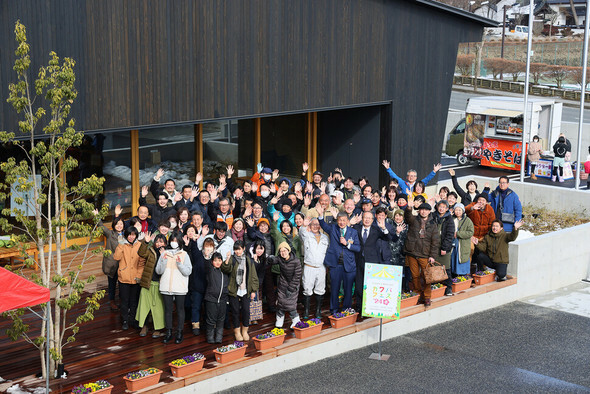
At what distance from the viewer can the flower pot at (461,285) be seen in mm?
13766

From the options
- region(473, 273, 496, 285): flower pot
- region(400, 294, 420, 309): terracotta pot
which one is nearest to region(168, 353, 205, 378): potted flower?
region(400, 294, 420, 309): terracotta pot

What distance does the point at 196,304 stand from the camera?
11.4m

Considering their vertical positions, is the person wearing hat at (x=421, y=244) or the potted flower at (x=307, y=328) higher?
the person wearing hat at (x=421, y=244)

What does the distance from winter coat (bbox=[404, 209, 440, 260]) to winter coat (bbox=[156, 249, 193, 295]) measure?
12.5ft

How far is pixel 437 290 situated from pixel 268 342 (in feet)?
12.6

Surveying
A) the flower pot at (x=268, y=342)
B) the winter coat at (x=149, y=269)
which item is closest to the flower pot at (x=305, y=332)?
the flower pot at (x=268, y=342)

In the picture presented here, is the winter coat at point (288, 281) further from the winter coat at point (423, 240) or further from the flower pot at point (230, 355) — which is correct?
the winter coat at point (423, 240)

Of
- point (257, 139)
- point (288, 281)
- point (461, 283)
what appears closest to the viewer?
point (288, 281)

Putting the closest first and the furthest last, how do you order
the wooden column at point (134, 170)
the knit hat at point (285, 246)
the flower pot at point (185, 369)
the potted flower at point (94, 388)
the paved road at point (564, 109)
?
1. the potted flower at point (94, 388)
2. the flower pot at point (185, 369)
3. the knit hat at point (285, 246)
4. the wooden column at point (134, 170)
5. the paved road at point (564, 109)

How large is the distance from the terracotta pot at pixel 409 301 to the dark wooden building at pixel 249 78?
4.95 m


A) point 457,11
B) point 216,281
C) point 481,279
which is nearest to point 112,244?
point 216,281

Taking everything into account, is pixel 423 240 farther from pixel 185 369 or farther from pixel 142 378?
pixel 142 378

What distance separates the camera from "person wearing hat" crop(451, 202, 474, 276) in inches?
527

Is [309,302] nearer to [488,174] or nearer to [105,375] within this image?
[105,375]
